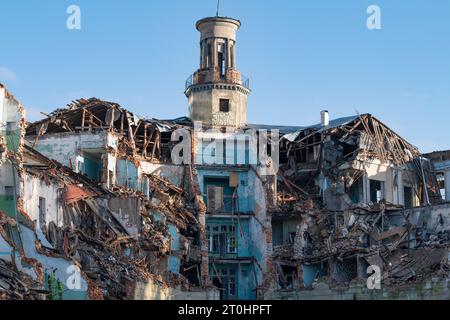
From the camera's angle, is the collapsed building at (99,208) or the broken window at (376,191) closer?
the collapsed building at (99,208)

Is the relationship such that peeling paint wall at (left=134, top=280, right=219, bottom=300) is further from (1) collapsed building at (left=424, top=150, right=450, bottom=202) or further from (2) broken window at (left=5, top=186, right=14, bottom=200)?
(1) collapsed building at (left=424, top=150, right=450, bottom=202)

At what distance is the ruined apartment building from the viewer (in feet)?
127

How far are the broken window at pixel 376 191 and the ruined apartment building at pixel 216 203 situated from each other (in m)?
0.15

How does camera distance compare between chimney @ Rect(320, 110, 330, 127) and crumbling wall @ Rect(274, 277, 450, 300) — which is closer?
crumbling wall @ Rect(274, 277, 450, 300)

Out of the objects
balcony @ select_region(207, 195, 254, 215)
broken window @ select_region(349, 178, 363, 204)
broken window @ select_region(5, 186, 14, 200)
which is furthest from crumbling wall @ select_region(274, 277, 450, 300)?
broken window @ select_region(5, 186, 14, 200)

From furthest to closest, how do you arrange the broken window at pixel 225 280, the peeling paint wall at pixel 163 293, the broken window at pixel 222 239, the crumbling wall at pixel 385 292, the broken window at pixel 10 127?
the broken window at pixel 222 239
the broken window at pixel 225 280
the crumbling wall at pixel 385 292
the broken window at pixel 10 127
the peeling paint wall at pixel 163 293

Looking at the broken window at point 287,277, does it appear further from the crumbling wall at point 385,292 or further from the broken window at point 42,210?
the broken window at point 42,210

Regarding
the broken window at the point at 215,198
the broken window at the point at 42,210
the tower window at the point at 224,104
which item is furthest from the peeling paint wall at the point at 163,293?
the tower window at the point at 224,104

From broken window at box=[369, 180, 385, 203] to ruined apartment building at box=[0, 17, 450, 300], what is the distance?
0.50 feet

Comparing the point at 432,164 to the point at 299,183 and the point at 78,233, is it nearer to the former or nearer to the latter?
the point at 299,183

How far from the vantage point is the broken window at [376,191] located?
55.7 metres

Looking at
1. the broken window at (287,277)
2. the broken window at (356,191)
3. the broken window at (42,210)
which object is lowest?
the broken window at (287,277)

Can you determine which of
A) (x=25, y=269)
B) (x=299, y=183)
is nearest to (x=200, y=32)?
(x=299, y=183)

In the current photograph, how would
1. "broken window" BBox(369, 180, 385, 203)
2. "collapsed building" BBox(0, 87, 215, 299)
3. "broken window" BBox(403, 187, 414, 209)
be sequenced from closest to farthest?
"collapsed building" BBox(0, 87, 215, 299), "broken window" BBox(369, 180, 385, 203), "broken window" BBox(403, 187, 414, 209)
